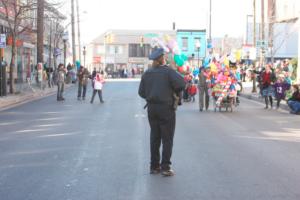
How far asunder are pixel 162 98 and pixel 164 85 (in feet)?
0.61

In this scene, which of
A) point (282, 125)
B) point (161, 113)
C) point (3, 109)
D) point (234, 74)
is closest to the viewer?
point (161, 113)

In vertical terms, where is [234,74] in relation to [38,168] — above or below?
above

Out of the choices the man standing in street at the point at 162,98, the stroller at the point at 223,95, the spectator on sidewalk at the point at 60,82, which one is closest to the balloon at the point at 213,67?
the stroller at the point at 223,95

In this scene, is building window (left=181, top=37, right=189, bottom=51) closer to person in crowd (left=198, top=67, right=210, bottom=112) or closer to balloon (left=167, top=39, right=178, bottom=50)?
person in crowd (left=198, top=67, right=210, bottom=112)

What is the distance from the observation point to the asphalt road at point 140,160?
24.3ft

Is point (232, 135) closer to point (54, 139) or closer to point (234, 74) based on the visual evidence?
point (54, 139)

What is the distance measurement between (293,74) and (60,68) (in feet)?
49.8

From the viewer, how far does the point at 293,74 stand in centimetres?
3503

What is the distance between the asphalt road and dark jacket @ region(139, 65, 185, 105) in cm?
111

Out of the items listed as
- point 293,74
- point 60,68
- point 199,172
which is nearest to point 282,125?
point 199,172

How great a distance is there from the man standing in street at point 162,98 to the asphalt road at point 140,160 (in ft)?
1.63

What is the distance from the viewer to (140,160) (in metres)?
9.71

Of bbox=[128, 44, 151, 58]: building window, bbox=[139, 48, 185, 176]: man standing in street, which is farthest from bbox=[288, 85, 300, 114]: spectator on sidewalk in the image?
bbox=[128, 44, 151, 58]: building window

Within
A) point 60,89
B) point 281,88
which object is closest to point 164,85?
point 281,88
